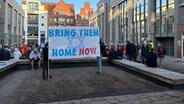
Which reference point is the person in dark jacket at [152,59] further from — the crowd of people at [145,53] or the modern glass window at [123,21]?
the modern glass window at [123,21]

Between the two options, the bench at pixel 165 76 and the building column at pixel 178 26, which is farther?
the building column at pixel 178 26

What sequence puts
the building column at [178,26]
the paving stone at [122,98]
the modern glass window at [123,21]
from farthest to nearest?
the modern glass window at [123,21]
the building column at [178,26]
the paving stone at [122,98]

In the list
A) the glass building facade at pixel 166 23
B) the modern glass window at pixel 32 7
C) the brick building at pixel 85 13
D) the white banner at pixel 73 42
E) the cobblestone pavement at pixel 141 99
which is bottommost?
the cobblestone pavement at pixel 141 99

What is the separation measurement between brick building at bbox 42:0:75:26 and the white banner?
91.7 m

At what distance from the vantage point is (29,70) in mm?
15203

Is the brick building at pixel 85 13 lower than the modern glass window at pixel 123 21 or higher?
higher

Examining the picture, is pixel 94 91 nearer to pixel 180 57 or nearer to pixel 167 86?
pixel 167 86

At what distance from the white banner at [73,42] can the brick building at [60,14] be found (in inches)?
3611

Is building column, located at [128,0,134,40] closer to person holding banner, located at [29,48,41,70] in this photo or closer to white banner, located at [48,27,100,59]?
person holding banner, located at [29,48,41,70]

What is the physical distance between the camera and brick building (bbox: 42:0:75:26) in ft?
346

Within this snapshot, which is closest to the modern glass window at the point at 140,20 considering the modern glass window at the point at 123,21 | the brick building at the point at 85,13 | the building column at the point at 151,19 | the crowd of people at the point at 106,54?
the building column at the point at 151,19

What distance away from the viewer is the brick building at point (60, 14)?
10544cm

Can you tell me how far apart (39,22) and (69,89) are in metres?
73.8

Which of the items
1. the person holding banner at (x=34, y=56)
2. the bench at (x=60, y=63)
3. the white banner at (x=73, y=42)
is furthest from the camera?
the bench at (x=60, y=63)
